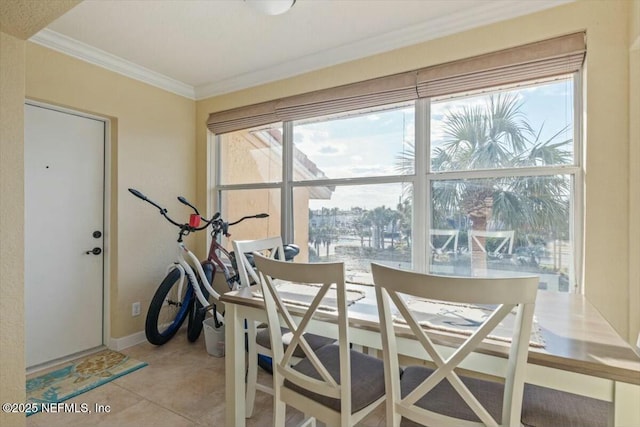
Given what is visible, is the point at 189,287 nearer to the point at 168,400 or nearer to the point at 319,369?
the point at 168,400

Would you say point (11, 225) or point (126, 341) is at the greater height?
point (11, 225)

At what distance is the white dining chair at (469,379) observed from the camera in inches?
33.5

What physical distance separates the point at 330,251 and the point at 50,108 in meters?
2.44

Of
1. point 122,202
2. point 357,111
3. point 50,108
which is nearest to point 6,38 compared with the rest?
point 50,108

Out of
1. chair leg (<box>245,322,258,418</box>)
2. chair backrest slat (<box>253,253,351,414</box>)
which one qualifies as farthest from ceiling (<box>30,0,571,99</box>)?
chair leg (<box>245,322,258,418</box>)

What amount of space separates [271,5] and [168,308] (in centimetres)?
269

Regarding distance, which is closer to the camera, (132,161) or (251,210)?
(132,161)

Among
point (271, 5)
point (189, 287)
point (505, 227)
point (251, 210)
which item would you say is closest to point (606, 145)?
point (505, 227)

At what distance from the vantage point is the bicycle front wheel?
268cm

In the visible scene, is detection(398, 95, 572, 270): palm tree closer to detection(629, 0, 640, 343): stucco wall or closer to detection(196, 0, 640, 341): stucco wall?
detection(196, 0, 640, 341): stucco wall

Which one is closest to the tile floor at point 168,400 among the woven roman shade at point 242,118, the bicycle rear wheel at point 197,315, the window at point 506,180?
the bicycle rear wheel at point 197,315

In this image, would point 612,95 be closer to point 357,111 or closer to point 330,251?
point 357,111

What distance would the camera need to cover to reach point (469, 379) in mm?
1271

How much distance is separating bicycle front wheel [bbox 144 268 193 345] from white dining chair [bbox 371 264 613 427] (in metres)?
2.21
